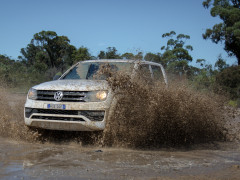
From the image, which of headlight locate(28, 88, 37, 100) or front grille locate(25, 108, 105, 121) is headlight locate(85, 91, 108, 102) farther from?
headlight locate(28, 88, 37, 100)

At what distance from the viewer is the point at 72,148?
6.00 m

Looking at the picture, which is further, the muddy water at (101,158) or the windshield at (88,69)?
the windshield at (88,69)

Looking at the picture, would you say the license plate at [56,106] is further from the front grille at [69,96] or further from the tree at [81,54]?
the tree at [81,54]

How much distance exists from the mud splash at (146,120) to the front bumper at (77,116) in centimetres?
21

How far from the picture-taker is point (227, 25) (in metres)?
→ 32.1

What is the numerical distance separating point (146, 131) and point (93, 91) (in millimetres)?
1261

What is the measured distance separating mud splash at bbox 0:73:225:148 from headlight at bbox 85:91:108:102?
242 millimetres

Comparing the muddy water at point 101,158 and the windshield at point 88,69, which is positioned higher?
the windshield at point 88,69

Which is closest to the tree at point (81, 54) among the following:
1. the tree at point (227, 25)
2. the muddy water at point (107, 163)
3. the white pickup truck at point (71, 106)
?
the tree at point (227, 25)

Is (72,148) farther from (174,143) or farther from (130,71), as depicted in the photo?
(174,143)

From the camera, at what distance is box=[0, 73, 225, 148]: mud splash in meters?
6.02

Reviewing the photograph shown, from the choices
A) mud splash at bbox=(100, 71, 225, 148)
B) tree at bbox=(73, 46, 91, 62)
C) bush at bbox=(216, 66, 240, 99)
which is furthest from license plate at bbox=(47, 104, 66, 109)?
tree at bbox=(73, 46, 91, 62)

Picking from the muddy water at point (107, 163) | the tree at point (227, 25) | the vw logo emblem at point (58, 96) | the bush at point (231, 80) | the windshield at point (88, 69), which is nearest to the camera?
the muddy water at point (107, 163)

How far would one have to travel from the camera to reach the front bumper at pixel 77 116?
581cm
